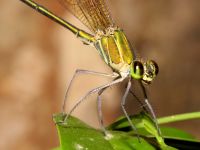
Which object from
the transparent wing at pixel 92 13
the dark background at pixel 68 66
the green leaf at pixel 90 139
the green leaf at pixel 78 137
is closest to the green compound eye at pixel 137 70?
the transparent wing at pixel 92 13

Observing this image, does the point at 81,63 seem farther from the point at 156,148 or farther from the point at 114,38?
the point at 156,148

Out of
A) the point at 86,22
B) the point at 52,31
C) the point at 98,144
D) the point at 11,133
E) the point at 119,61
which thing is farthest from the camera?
the point at 52,31

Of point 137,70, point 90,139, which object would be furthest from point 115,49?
point 90,139

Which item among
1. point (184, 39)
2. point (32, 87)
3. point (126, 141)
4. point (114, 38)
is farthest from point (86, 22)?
point (184, 39)

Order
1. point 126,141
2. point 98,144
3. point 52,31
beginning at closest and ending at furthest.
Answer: point 98,144
point 126,141
point 52,31

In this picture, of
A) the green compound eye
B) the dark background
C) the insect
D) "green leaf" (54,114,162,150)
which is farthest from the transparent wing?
the dark background

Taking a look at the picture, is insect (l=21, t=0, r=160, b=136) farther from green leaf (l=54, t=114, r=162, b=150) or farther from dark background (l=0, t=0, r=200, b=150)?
dark background (l=0, t=0, r=200, b=150)

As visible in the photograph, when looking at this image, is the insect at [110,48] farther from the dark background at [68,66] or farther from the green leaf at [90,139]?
the dark background at [68,66]
